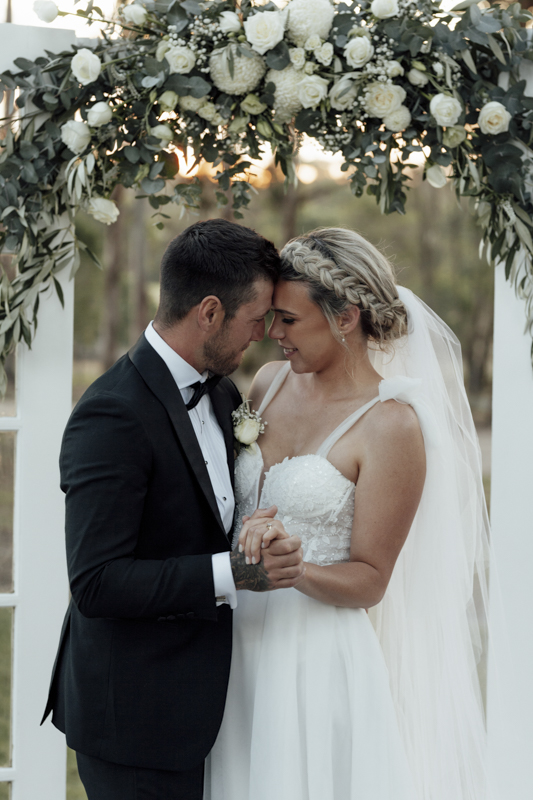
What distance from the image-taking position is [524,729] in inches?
104

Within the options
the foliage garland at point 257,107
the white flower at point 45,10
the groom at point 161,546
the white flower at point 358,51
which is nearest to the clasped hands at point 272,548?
the groom at point 161,546

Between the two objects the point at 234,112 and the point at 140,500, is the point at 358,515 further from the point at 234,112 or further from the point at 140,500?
the point at 234,112

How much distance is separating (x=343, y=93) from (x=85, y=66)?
82cm

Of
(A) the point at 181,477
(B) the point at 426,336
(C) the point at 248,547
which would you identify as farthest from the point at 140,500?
(B) the point at 426,336

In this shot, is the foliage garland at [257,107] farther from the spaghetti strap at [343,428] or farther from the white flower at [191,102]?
the spaghetti strap at [343,428]

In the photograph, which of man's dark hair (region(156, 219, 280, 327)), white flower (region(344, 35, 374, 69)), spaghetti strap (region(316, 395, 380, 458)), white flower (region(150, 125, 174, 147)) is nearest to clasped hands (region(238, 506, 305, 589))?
spaghetti strap (region(316, 395, 380, 458))

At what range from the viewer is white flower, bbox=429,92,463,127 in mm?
2289

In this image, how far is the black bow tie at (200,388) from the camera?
212 cm

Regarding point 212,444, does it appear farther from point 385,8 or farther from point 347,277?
point 385,8

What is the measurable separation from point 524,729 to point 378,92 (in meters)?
2.26

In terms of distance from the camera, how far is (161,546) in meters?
1.98

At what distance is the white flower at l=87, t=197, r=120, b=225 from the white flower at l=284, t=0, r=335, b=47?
82 cm

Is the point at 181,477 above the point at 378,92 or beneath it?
beneath

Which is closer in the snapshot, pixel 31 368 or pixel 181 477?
pixel 181 477
